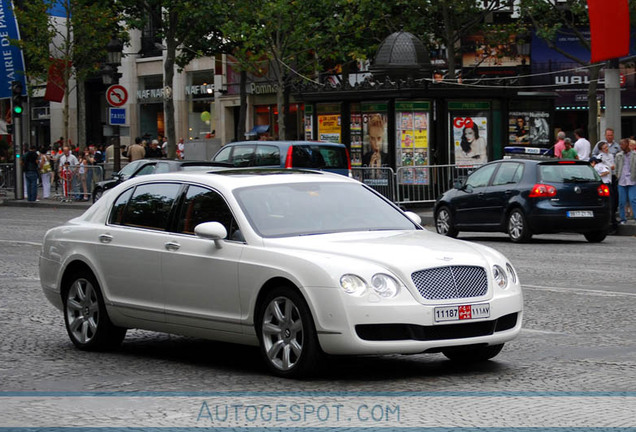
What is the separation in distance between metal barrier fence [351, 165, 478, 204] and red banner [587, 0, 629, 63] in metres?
5.85

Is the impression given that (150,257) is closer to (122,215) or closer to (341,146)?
(122,215)

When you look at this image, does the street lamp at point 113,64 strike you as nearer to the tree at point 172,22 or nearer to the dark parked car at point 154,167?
the dark parked car at point 154,167

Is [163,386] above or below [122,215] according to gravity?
below

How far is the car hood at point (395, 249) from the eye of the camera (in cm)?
819

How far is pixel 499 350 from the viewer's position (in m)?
8.79

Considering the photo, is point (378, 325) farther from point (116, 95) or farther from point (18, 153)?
point (18, 153)

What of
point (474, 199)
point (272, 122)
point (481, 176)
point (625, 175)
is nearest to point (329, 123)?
point (481, 176)

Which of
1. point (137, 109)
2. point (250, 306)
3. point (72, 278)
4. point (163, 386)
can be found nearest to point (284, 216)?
point (250, 306)

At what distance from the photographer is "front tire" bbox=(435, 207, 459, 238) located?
2406 cm

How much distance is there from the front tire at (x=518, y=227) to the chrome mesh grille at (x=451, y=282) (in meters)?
13.8

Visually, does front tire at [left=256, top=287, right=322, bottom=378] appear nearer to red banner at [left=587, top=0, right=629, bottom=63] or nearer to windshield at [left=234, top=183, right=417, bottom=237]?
windshield at [left=234, top=183, right=417, bottom=237]

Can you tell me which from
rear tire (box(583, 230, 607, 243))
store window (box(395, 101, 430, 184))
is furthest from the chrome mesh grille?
store window (box(395, 101, 430, 184))

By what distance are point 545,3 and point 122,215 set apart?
115 feet

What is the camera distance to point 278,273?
→ 833cm
